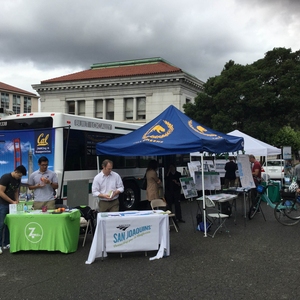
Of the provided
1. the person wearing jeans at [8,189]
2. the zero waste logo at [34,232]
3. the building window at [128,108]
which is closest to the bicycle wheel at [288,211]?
the zero waste logo at [34,232]

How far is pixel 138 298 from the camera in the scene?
4.42 meters

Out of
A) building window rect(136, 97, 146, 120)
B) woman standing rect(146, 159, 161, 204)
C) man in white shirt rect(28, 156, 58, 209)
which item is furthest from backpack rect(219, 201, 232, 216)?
building window rect(136, 97, 146, 120)

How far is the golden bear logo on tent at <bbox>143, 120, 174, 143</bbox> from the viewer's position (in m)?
8.57

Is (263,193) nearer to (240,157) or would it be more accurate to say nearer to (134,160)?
(240,157)

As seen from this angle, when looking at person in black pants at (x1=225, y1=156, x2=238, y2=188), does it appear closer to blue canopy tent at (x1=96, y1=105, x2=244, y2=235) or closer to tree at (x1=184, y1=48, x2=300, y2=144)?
blue canopy tent at (x1=96, y1=105, x2=244, y2=235)

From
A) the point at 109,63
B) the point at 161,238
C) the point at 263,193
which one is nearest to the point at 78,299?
the point at 161,238

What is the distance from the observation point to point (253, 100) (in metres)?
26.4

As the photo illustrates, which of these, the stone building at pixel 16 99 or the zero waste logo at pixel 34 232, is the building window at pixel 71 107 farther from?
the stone building at pixel 16 99

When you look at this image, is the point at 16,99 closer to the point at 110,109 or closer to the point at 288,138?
the point at 110,109

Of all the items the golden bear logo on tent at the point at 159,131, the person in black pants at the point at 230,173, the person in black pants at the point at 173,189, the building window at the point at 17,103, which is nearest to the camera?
the golden bear logo on tent at the point at 159,131

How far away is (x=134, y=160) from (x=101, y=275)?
6803 mm

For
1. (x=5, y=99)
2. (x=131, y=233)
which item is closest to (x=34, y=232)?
(x=131, y=233)

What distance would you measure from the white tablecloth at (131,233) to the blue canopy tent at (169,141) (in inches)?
82.0

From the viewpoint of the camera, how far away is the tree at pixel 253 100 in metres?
26.5
